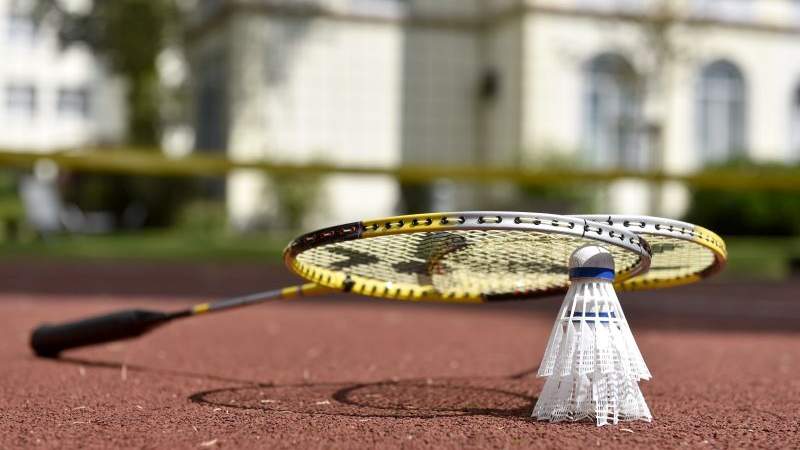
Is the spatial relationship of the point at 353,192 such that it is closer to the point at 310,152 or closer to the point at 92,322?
the point at 310,152

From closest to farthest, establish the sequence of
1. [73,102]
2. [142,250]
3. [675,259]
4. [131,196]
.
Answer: [675,259], [142,250], [131,196], [73,102]

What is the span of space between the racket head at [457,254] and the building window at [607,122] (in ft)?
66.4

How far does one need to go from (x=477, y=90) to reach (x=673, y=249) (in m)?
21.7

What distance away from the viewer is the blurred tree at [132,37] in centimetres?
2161

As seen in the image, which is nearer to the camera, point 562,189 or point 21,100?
point 562,189

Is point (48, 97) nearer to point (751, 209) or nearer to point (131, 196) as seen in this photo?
point (131, 196)

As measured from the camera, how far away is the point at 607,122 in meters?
24.6

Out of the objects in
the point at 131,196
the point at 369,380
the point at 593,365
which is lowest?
the point at 131,196

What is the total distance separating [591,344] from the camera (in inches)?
144

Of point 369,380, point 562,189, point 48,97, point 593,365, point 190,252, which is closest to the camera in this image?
point 593,365

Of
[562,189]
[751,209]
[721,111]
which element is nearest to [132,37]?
[562,189]

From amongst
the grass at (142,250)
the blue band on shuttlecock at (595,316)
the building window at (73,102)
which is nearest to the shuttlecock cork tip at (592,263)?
the blue band on shuttlecock at (595,316)

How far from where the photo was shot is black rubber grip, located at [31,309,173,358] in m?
5.37

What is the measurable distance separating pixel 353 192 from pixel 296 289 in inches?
775
